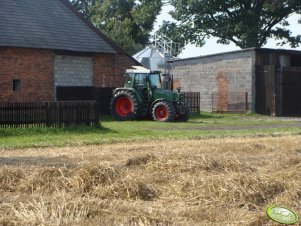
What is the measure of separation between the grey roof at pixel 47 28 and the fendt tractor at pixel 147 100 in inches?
212

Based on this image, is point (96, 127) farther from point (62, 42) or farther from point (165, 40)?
point (165, 40)

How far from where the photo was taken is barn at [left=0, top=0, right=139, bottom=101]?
31281 mm

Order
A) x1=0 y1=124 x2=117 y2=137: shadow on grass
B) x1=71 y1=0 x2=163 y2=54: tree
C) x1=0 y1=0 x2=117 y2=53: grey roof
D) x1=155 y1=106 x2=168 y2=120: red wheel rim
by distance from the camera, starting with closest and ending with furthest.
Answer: x1=0 y1=124 x2=117 y2=137: shadow on grass → x1=155 y1=106 x2=168 y2=120: red wheel rim → x1=0 y1=0 x2=117 y2=53: grey roof → x1=71 y1=0 x2=163 y2=54: tree

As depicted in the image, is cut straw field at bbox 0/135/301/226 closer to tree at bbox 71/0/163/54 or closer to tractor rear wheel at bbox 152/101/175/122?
tractor rear wheel at bbox 152/101/175/122

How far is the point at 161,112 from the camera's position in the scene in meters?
28.3

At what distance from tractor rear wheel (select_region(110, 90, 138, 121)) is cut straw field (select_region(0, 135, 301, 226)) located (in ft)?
49.1

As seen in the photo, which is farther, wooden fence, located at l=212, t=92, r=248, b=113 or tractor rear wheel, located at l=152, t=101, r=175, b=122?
wooden fence, located at l=212, t=92, r=248, b=113

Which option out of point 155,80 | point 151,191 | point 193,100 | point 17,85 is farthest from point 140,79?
point 151,191

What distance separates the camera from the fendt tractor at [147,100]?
93.1ft

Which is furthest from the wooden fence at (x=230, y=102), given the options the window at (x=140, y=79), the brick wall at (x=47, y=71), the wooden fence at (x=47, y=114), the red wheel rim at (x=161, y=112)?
the wooden fence at (x=47, y=114)

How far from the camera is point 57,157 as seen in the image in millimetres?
14344

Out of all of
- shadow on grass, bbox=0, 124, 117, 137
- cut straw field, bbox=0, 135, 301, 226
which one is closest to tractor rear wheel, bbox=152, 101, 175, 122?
shadow on grass, bbox=0, 124, 117, 137

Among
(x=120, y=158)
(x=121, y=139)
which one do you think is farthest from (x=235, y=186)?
(x=121, y=139)

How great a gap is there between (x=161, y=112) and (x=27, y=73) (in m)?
8.10
